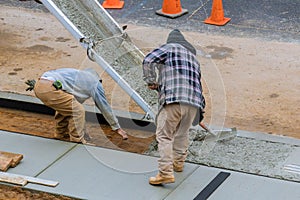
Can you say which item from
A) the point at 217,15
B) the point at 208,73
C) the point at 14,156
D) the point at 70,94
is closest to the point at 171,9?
the point at 217,15

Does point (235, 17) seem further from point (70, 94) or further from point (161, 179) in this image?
point (161, 179)

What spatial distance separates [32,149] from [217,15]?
5.89m

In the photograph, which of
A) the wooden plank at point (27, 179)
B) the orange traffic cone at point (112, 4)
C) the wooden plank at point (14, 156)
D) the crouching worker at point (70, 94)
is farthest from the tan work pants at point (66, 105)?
the orange traffic cone at point (112, 4)

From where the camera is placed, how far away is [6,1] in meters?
14.8

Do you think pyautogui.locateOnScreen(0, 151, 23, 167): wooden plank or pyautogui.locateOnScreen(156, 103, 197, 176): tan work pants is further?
pyautogui.locateOnScreen(0, 151, 23, 167): wooden plank

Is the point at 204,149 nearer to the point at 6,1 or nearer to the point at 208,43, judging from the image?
the point at 208,43

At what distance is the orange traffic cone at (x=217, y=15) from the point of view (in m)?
13.3

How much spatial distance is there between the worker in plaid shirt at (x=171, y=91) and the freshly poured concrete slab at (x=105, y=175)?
20cm

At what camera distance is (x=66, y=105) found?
8.44 metres

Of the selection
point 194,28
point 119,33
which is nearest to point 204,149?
point 119,33

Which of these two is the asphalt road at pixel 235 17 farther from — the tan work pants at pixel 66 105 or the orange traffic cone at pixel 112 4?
the tan work pants at pixel 66 105

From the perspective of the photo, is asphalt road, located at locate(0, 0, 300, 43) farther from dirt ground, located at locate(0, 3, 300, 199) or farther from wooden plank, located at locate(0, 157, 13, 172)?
wooden plank, located at locate(0, 157, 13, 172)

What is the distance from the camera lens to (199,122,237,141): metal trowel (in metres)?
8.59

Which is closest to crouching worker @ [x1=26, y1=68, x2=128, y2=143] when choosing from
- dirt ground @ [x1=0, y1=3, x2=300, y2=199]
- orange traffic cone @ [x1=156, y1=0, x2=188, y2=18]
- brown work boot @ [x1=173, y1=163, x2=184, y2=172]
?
dirt ground @ [x1=0, y1=3, x2=300, y2=199]
